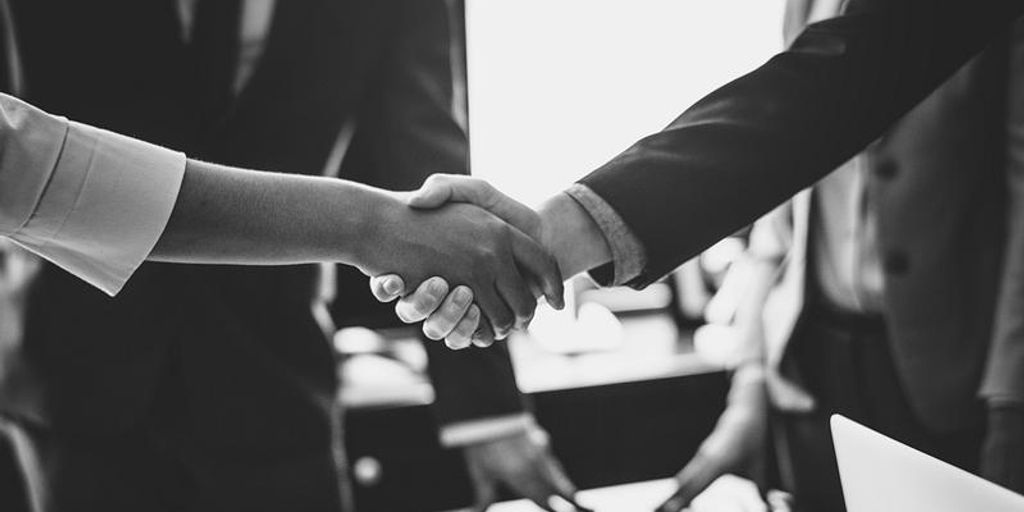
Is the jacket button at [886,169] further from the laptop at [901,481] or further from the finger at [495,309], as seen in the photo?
the laptop at [901,481]

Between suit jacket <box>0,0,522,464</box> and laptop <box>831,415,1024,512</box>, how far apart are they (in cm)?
89

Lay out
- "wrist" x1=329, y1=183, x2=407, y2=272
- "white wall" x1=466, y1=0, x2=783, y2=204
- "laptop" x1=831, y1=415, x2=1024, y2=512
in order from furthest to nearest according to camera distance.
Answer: "white wall" x1=466, y1=0, x2=783, y2=204 → "wrist" x1=329, y1=183, x2=407, y2=272 → "laptop" x1=831, y1=415, x2=1024, y2=512

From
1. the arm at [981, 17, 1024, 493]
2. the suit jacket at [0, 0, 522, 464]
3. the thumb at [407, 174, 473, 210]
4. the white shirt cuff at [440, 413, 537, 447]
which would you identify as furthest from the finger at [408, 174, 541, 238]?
the arm at [981, 17, 1024, 493]

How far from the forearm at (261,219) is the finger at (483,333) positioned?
0.23 metres

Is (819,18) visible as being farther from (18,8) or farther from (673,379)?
(18,8)

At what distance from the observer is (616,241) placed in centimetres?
128

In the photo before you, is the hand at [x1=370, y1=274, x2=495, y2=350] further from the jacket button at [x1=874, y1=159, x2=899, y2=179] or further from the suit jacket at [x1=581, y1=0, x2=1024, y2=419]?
the jacket button at [x1=874, y1=159, x2=899, y2=179]

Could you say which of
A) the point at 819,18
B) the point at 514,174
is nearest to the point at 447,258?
the point at 819,18

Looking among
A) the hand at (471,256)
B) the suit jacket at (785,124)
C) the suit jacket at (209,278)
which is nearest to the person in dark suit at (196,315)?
the suit jacket at (209,278)

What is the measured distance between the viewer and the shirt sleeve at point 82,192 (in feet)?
3.03

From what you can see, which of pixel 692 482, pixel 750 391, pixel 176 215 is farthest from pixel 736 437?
pixel 176 215

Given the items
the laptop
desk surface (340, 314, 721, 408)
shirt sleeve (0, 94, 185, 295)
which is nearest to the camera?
the laptop

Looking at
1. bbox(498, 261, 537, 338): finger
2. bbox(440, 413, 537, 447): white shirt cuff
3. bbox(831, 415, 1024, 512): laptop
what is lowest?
bbox(440, 413, 537, 447): white shirt cuff

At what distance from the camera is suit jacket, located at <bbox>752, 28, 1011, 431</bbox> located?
142 centimetres
